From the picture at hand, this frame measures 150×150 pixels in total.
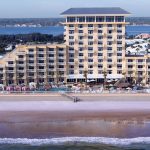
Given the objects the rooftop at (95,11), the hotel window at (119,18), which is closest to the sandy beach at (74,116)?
the hotel window at (119,18)

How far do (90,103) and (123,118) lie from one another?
3881 mm

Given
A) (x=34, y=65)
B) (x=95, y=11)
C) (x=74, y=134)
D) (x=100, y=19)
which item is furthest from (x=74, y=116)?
(x=95, y=11)

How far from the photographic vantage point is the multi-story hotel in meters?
44.6

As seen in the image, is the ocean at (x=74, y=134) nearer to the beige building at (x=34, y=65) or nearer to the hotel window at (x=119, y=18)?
the beige building at (x=34, y=65)

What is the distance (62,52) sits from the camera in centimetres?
4509

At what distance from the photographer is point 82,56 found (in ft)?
149

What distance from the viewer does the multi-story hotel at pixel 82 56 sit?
44.6 metres

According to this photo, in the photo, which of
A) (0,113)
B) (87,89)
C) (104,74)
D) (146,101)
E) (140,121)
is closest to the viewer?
(140,121)

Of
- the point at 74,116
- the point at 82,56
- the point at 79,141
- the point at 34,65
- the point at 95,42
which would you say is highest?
the point at 95,42

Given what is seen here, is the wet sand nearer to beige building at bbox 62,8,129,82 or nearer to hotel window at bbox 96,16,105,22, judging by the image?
beige building at bbox 62,8,129,82

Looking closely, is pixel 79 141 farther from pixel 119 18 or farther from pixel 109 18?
pixel 119 18

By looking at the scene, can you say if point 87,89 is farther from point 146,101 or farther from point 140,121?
point 140,121

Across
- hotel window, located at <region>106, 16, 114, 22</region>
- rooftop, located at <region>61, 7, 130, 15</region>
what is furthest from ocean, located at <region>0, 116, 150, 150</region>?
rooftop, located at <region>61, 7, 130, 15</region>

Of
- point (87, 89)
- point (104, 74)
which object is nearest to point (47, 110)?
point (87, 89)
